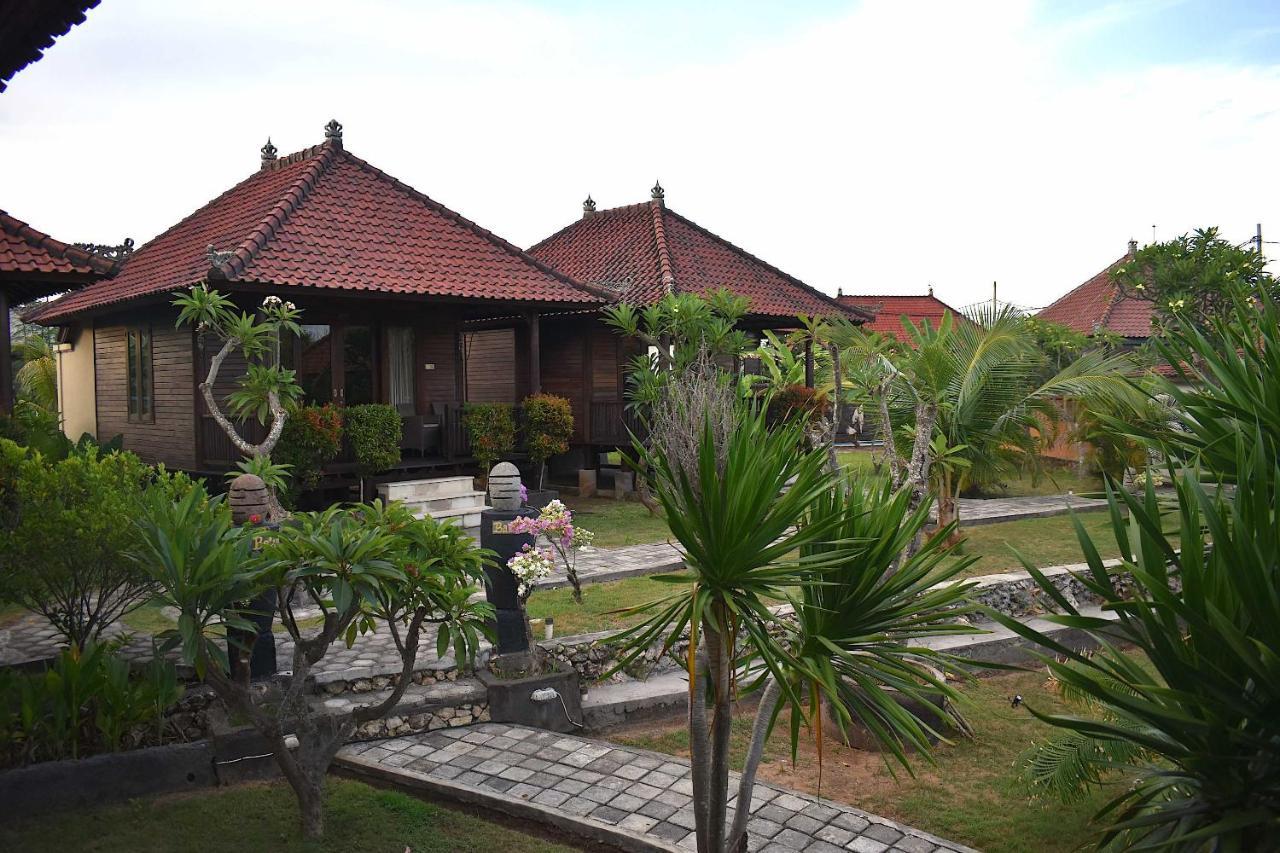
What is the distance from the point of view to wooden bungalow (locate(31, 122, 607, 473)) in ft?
45.0

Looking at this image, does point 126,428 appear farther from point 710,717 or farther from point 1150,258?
point 1150,258

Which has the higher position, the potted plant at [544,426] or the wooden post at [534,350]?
the wooden post at [534,350]

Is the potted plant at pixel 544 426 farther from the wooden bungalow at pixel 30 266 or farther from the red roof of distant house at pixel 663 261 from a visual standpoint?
the wooden bungalow at pixel 30 266

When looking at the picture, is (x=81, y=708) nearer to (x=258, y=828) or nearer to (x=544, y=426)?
(x=258, y=828)

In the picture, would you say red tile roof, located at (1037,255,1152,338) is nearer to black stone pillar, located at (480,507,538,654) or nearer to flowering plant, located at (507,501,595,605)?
flowering plant, located at (507,501,595,605)

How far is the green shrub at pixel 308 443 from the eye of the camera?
42.0 feet

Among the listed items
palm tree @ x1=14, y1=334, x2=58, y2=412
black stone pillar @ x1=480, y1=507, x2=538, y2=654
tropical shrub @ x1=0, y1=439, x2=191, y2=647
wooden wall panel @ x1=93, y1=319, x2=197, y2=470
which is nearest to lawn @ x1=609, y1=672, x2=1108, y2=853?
black stone pillar @ x1=480, y1=507, x2=538, y2=654

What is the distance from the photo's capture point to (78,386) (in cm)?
1916

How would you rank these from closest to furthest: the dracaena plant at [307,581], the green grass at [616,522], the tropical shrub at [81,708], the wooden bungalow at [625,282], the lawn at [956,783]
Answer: the dracaena plant at [307,581]
the tropical shrub at [81,708]
the lawn at [956,783]
the green grass at [616,522]
the wooden bungalow at [625,282]

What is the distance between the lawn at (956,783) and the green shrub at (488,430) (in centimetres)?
853

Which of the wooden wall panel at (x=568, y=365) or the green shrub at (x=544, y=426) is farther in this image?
the wooden wall panel at (x=568, y=365)

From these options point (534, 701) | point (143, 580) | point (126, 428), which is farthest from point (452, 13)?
point (126, 428)

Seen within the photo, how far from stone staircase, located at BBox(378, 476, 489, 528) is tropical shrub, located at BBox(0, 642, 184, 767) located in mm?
7896

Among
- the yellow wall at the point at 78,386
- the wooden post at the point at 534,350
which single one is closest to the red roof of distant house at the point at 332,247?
the wooden post at the point at 534,350
